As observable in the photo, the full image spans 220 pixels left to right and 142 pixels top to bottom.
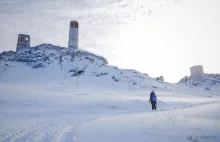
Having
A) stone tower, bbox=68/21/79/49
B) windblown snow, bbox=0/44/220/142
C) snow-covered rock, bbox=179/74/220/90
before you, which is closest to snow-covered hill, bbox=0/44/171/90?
windblown snow, bbox=0/44/220/142

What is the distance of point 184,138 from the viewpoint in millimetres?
5707

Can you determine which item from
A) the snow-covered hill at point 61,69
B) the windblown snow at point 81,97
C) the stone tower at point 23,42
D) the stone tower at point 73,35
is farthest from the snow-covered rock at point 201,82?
the stone tower at point 23,42

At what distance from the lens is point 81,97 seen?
2420 centimetres

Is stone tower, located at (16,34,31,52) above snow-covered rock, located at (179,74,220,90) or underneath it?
above

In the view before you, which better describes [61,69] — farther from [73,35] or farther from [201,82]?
[201,82]

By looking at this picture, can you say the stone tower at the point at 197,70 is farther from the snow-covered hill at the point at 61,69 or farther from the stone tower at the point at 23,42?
the stone tower at the point at 23,42

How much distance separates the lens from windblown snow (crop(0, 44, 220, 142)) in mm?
6480

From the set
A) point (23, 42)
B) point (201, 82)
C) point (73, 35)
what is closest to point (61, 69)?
point (73, 35)

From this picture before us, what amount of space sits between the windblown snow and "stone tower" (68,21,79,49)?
15.4 ft

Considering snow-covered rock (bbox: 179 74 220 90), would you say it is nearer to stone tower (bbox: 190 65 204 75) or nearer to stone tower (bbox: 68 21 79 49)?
stone tower (bbox: 190 65 204 75)

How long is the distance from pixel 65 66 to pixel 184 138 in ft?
196

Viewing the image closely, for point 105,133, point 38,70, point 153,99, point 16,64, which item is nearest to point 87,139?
point 105,133

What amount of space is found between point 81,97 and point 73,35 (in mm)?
59819

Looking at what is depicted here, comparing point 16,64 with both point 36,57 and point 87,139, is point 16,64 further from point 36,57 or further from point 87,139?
point 87,139
